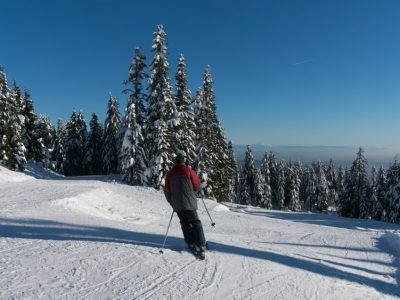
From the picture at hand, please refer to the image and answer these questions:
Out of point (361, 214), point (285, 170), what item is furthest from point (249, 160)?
point (361, 214)

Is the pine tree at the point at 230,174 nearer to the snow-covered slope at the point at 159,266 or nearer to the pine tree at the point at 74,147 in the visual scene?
the pine tree at the point at 74,147

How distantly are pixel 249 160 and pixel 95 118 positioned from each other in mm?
31639

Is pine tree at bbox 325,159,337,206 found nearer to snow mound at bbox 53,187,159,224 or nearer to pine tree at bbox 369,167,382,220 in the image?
pine tree at bbox 369,167,382,220

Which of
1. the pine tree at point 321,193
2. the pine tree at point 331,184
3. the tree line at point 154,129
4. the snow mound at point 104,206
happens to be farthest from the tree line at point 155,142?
the pine tree at point 331,184

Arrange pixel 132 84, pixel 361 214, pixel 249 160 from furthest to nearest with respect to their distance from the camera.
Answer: pixel 249 160, pixel 361 214, pixel 132 84

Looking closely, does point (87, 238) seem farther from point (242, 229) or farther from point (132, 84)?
point (132, 84)

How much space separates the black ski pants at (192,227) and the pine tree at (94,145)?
50.8m

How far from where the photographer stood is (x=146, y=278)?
6652mm

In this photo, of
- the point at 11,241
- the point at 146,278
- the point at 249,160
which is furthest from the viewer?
the point at 249,160

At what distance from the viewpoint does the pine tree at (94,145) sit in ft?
186

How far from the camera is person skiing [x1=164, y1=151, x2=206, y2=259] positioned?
8000mm

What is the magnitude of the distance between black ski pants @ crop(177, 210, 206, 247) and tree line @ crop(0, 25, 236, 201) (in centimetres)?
2298

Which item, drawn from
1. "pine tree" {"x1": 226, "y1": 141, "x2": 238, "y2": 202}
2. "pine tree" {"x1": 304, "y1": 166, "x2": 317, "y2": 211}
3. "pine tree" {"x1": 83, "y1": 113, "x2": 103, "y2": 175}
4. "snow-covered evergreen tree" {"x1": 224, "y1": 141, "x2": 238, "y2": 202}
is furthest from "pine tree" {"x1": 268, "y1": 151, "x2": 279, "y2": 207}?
"pine tree" {"x1": 83, "y1": 113, "x2": 103, "y2": 175}

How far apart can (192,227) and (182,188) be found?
903 mm
